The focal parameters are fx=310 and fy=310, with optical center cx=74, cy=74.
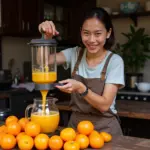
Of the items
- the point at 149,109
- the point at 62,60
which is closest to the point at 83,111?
the point at 62,60

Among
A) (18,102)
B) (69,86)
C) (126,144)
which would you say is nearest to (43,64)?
(69,86)

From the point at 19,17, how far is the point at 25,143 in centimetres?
316

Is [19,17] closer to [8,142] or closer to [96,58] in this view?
[96,58]

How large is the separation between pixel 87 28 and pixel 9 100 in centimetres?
227

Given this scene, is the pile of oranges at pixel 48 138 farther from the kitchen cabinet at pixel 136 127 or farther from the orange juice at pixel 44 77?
the kitchen cabinet at pixel 136 127

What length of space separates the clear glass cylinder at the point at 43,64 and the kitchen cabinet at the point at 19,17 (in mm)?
2657

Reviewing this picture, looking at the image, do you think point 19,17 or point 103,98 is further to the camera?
point 19,17

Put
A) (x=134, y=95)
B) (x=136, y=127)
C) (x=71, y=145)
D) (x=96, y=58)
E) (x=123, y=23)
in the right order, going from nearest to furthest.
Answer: (x=71, y=145) < (x=96, y=58) < (x=136, y=127) < (x=134, y=95) < (x=123, y=23)

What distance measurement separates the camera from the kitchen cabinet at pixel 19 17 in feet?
13.0

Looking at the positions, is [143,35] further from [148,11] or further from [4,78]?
[4,78]

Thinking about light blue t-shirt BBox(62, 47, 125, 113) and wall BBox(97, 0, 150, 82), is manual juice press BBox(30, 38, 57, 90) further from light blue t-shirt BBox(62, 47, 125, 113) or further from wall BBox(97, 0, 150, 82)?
wall BBox(97, 0, 150, 82)

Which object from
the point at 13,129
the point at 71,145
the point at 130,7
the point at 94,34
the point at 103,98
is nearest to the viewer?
the point at 71,145

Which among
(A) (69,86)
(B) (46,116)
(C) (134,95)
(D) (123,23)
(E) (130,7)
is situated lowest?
(C) (134,95)

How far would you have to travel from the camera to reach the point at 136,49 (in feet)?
15.1
